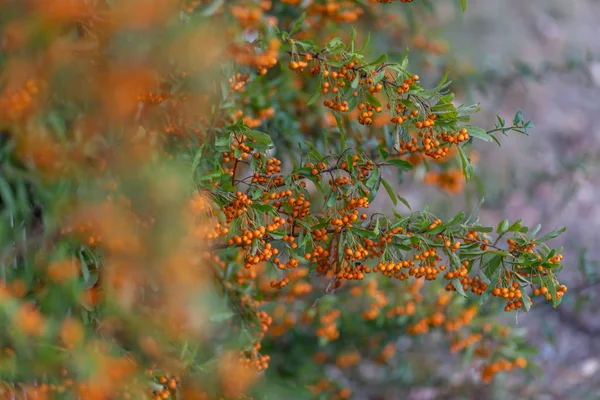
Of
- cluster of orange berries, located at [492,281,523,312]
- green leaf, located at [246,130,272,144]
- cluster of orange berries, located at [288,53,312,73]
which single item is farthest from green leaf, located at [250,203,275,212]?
cluster of orange berries, located at [492,281,523,312]

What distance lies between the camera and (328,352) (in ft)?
7.72

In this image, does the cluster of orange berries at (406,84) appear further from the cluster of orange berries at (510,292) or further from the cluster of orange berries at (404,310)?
the cluster of orange berries at (404,310)

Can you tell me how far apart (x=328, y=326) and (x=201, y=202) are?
105 cm

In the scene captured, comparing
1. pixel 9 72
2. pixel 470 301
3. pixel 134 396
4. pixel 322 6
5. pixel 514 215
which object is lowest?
pixel 514 215

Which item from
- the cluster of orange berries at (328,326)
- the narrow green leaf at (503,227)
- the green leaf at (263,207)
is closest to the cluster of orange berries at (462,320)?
the cluster of orange berries at (328,326)

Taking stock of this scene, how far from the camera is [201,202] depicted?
977mm

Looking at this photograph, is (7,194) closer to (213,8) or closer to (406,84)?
(213,8)

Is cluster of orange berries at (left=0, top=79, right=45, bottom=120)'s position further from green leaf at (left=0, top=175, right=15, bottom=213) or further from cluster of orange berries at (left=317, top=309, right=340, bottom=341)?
cluster of orange berries at (left=317, top=309, right=340, bottom=341)

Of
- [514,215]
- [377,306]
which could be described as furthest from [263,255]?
[514,215]

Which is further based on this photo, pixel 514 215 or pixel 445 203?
pixel 514 215

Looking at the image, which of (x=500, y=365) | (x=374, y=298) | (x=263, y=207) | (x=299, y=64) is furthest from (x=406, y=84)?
(x=500, y=365)

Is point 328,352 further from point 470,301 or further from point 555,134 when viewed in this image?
point 555,134

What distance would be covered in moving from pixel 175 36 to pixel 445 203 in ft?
8.33

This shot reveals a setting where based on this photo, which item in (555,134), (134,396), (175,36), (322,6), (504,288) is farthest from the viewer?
(555,134)
